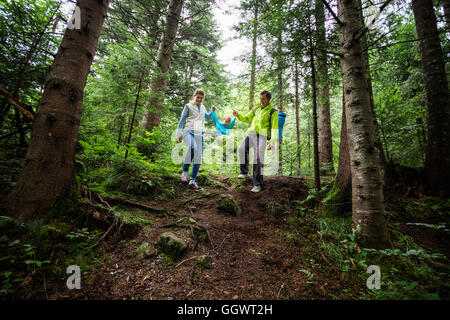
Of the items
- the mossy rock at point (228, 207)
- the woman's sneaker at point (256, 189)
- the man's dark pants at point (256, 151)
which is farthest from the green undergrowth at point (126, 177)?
the man's dark pants at point (256, 151)

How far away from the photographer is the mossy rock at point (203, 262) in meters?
2.50

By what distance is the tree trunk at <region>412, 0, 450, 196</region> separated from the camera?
14.1ft

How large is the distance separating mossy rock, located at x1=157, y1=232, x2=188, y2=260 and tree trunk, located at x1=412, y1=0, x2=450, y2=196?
20.3ft

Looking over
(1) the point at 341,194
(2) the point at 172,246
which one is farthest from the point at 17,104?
(1) the point at 341,194

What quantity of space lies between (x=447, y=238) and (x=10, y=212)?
6.79 m

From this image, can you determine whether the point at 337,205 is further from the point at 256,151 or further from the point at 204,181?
the point at 204,181

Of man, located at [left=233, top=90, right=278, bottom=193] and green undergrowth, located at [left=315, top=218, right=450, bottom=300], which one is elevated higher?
man, located at [left=233, top=90, right=278, bottom=193]

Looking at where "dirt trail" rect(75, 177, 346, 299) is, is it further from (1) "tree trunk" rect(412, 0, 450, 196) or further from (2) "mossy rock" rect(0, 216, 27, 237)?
(1) "tree trunk" rect(412, 0, 450, 196)

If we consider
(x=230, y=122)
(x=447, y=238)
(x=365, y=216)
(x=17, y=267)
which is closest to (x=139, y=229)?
(x=17, y=267)

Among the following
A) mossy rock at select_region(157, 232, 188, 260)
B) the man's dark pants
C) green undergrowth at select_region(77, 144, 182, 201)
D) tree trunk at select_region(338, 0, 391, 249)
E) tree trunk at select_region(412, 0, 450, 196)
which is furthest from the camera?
the man's dark pants

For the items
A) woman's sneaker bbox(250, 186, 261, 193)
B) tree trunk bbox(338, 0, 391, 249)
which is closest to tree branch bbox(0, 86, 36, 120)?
woman's sneaker bbox(250, 186, 261, 193)

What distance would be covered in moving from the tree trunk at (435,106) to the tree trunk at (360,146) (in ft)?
9.85

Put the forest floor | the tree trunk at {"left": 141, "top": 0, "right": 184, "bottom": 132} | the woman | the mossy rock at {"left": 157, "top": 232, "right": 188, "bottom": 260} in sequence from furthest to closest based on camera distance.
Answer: the tree trunk at {"left": 141, "top": 0, "right": 184, "bottom": 132}
the woman
the mossy rock at {"left": 157, "top": 232, "right": 188, "bottom": 260}
the forest floor

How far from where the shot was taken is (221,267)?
8.41 ft
